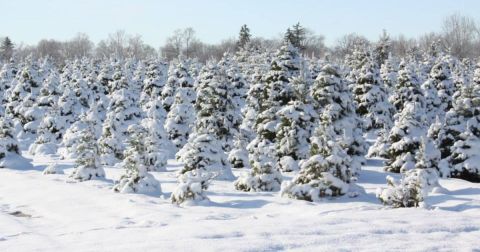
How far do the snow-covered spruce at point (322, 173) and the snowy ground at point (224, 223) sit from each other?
0.48 meters

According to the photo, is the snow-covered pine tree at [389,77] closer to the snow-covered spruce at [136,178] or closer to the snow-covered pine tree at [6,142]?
the snow-covered pine tree at [6,142]

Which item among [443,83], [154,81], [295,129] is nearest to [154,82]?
[154,81]

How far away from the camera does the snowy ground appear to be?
388 inches

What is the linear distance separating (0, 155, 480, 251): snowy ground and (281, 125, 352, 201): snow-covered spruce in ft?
1.57

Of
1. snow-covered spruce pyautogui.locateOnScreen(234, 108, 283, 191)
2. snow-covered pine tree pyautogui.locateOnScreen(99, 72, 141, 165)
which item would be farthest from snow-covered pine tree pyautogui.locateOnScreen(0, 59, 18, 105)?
snow-covered spruce pyautogui.locateOnScreen(234, 108, 283, 191)

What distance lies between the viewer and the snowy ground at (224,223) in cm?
984

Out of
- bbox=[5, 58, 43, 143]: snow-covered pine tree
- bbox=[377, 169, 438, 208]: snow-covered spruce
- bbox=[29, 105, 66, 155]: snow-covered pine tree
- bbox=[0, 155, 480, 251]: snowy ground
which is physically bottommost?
bbox=[0, 155, 480, 251]: snowy ground

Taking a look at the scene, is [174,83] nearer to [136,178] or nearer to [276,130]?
[276,130]

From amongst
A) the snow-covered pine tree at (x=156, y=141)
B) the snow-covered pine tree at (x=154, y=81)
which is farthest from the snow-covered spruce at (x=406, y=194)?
the snow-covered pine tree at (x=154, y=81)

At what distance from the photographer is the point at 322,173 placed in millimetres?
18250

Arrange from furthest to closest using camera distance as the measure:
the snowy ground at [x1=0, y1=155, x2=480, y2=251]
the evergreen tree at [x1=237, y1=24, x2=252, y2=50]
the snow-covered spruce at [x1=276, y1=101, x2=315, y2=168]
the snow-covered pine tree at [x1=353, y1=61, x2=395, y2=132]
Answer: the evergreen tree at [x1=237, y1=24, x2=252, y2=50], the snow-covered pine tree at [x1=353, y1=61, x2=395, y2=132], the snow-covered spruce at [x1=276, y1=101, x2=315, y2=168], the snowy ground at [x1=0, y1=155, x2=480, y2=251]

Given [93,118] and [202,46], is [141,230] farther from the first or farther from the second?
[202,46]

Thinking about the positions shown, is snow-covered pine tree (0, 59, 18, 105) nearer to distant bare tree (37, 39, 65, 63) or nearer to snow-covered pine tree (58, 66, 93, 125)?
snow-covered pine tree (58, 66, 93, 125)

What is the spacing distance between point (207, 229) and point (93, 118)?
28.9m
